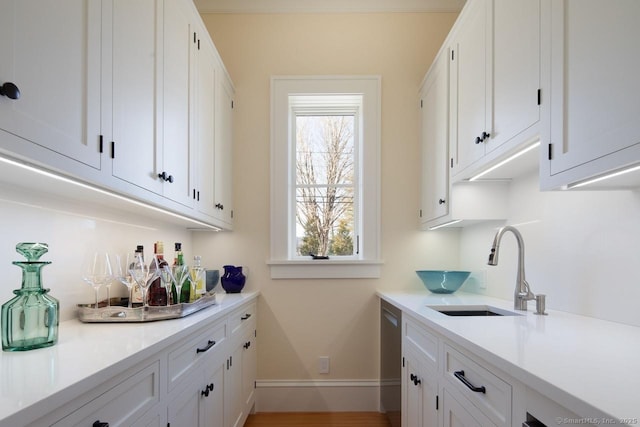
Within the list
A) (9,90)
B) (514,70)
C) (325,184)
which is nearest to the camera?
(9,90)

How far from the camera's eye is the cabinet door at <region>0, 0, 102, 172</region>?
85 cm

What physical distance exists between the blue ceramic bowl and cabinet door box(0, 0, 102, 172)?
207 cm

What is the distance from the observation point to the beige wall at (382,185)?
2.90 metres

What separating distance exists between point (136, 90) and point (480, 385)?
155cm

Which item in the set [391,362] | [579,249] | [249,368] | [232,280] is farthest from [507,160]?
[249,368]

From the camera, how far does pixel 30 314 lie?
1.03 meters

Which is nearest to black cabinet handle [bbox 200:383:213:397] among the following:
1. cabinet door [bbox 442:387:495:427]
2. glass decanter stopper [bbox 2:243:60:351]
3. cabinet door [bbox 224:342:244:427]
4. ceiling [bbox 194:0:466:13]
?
cabinet door [bbox 224:342:244:427]

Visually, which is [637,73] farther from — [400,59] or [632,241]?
[400,59]

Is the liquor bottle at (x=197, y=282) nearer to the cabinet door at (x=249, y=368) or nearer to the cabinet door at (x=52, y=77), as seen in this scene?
the cabinet door at (x=249, y=368)

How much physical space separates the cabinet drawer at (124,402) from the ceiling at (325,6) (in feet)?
9.14

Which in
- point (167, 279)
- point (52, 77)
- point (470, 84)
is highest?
point (470, 84)

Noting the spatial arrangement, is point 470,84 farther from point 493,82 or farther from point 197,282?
point 197,282

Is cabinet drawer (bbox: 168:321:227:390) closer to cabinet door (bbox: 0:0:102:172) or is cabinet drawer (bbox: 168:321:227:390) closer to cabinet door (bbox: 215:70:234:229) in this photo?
cabinet door (bbox: 0:0:102:172)

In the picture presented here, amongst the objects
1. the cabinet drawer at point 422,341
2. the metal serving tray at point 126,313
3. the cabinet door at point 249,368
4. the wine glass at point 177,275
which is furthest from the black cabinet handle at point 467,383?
the cabinet door at point 249,368
